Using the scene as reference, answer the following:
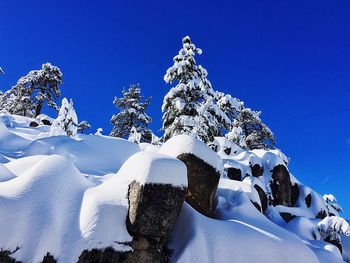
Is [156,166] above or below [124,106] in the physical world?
below

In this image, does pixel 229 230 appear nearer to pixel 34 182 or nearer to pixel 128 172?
Result: pixel 128 172

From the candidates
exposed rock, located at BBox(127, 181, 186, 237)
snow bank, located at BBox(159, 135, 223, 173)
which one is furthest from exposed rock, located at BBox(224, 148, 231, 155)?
exposed rock, located at BBox(127, 181, 186, 237)

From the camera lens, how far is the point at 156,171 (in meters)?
5.92

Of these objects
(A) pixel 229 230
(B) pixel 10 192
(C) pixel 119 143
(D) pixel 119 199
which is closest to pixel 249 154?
(C) pixel 119 143

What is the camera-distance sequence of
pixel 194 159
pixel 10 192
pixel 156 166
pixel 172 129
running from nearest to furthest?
pixel 10 192 → pixel 156 166 → pixel 194 159 → pixel 172 129

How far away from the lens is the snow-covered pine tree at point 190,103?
1630 centimetres

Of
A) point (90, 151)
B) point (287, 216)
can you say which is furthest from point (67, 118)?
point (287, 216)

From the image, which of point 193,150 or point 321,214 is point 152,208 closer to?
point 193,150

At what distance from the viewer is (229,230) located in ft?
20.8

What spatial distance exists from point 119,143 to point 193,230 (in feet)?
20.8

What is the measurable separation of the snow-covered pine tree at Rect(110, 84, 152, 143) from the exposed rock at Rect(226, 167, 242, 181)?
1519 centimetres

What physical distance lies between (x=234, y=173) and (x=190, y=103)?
4.69 meters

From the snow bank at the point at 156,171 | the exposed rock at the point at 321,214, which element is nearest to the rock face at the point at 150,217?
the snow bank at the point at 156,171

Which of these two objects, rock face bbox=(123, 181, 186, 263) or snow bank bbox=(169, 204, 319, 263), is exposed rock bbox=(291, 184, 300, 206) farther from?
rock face bbox=(123, 181, 186, 263)
